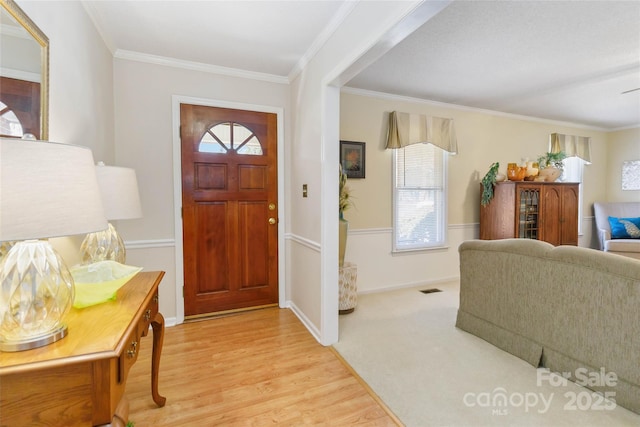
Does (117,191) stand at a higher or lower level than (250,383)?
higher

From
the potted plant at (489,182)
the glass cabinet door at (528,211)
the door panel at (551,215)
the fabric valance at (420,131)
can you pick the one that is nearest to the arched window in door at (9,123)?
the fabric valance at (420,131)

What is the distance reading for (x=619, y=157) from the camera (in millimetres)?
5234

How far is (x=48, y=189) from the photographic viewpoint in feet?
2.54

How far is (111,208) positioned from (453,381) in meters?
2.32

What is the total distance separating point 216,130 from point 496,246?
8.98 feet

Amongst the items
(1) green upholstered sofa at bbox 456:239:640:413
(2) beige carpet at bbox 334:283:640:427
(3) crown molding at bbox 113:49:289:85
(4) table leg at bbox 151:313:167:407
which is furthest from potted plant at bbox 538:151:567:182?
(4) table leg at bbox 151:313:167:407

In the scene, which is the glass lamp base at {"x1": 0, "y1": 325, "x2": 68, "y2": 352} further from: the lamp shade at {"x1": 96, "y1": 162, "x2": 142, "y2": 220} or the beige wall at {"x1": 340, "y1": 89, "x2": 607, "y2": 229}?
the beige wall at {"x1": 340, "y1": 89, "x2": 607, "y2": 229}

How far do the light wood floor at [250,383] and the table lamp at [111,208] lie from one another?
905 millimetres

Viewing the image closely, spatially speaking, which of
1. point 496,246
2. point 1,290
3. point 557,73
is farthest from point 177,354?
point 557,73

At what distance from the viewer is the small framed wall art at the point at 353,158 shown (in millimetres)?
3469

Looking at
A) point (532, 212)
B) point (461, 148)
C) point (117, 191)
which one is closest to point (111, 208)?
point (117, 191)

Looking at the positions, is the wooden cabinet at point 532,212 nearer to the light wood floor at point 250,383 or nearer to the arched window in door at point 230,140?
the light wood floor at point 250,383

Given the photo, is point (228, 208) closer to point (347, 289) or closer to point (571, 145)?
point (347, 289)

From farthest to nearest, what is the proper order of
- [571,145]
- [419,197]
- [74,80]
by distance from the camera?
[571,145] < [419,197] < [74,80]
